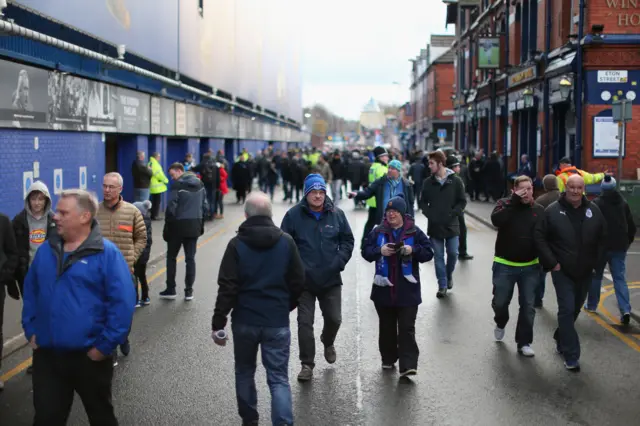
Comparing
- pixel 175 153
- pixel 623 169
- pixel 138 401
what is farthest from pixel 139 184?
pixel 138 401

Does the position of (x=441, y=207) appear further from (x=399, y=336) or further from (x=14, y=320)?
(x=14, y=320)

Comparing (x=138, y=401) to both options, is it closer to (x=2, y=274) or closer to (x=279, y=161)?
(x=2, y=274)

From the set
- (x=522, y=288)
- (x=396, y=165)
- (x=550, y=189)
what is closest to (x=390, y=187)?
(x=396, y=165)

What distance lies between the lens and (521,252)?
8.91 m

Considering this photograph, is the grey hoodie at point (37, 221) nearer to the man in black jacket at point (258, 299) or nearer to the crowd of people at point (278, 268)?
the crowd of people at point (278, 268)

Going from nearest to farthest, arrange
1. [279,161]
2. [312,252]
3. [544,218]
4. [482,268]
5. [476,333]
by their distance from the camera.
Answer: [312,252], [544,218], [476,333], [482,268], [279,161]

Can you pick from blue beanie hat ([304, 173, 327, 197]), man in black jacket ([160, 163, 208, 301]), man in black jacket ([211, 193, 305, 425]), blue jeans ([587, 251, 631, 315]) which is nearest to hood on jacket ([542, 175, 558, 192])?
blue jeans ([587, 251, 631, 315])

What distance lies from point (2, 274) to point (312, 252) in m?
2.58

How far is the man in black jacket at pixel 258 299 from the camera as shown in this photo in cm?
610

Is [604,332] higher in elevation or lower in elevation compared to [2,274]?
lower

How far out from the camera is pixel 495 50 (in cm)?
3619

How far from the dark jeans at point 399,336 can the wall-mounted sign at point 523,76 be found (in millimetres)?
23306

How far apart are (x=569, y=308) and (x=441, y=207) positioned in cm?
426

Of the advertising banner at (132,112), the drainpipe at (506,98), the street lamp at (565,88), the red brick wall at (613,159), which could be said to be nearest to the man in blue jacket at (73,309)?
the advertising banner at (132,112)
